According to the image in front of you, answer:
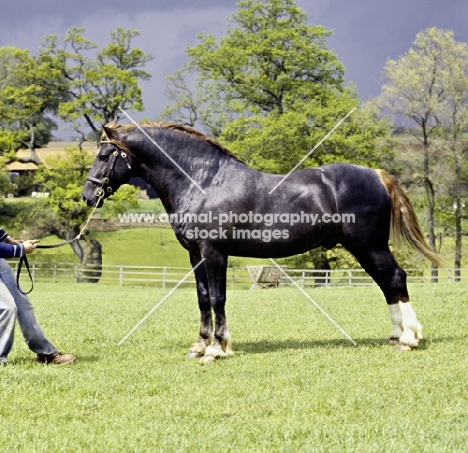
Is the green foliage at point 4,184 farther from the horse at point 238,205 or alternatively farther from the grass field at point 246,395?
the horse at point 238,205

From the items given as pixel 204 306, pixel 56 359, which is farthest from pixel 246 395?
pixel 56 359

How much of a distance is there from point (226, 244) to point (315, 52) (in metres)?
28.7

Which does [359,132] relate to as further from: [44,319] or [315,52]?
[44,319]

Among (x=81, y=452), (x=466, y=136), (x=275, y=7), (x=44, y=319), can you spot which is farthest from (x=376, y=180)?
(x=275, y=7)

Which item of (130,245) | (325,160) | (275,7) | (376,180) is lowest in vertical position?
(130,245)

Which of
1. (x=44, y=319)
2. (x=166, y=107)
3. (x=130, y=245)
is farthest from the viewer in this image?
(x=130, y=245)

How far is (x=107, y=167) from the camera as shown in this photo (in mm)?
7645

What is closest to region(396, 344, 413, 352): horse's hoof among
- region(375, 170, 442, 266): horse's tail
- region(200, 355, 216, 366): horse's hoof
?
region(375, 170, 442, 266): horse's tail

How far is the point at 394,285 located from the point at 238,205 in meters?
2.20

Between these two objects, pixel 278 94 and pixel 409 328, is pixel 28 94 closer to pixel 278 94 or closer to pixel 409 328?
pixel 278 94

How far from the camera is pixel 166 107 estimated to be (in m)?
40.6

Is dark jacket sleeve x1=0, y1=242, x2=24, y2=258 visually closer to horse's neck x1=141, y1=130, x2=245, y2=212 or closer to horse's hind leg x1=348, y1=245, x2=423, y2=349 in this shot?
horse's neck x1=141, y1=130, x2=245, y2=212

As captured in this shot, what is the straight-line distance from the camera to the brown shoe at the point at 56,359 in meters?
6.98

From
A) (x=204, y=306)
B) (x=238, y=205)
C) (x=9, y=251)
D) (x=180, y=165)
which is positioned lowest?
(x=204, y=306)
